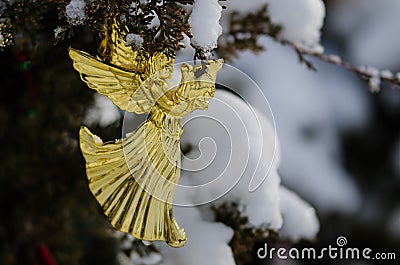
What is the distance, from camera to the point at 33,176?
61 centimetres

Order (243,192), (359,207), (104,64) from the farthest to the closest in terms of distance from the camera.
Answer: (359,207) < (243,192) < (104,64)

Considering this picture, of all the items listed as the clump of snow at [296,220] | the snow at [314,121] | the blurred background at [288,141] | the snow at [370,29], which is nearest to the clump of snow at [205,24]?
the blurred background at [288,141]

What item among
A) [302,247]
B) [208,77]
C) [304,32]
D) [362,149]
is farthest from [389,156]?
[208,77]

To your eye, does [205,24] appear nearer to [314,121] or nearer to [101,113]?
[101,113]

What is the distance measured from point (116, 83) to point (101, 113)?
10.4 inches

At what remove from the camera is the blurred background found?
0.57 m

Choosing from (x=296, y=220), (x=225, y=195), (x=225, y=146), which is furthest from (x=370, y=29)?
(x=225, y=146)

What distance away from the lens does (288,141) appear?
1.23 meters

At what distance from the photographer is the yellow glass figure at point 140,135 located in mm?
281

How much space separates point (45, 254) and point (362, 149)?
92cm

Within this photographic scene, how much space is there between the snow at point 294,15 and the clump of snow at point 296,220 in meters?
0.17

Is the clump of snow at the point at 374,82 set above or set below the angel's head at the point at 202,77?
below

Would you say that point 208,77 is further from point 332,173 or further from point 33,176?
point 332,173

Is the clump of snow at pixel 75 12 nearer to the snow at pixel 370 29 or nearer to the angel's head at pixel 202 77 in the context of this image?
the angel's head at pixel 202 77
